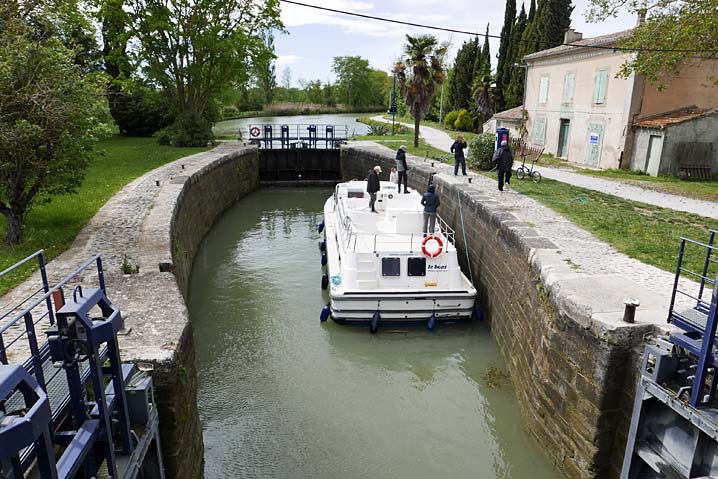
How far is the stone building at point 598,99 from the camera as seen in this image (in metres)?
19.3

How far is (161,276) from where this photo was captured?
27.3 ft

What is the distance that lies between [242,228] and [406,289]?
1021 centimetres

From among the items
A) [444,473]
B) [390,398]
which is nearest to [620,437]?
[444,473]

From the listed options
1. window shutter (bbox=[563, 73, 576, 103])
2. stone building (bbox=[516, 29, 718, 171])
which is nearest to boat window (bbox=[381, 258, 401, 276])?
stone building (bbox=[516, 29, 718, 171])

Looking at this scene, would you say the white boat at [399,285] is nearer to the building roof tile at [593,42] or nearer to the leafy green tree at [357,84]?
the building roof tile at [593,42]

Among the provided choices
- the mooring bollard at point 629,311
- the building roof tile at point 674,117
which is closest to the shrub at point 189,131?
the building roof tile at point 674,117

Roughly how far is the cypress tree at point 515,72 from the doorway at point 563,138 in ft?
45.6

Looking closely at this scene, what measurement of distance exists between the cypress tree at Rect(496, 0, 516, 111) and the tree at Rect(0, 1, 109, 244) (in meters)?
35.4

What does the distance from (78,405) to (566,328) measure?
215 inches

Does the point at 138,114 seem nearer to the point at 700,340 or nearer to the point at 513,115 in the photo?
the point at 513,115

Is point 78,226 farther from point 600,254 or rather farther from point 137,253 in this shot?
point 600,254

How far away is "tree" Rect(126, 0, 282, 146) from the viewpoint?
1059 inches

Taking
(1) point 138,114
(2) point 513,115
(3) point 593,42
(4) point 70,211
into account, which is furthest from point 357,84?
(4) point 70,211

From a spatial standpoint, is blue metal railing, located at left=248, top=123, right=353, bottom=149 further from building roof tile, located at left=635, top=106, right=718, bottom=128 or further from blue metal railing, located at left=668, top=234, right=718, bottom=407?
blue metal railing, located at left=668, top=234, right=718, bottom=407
